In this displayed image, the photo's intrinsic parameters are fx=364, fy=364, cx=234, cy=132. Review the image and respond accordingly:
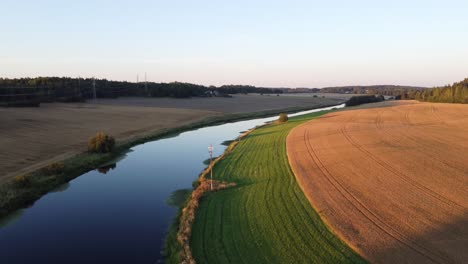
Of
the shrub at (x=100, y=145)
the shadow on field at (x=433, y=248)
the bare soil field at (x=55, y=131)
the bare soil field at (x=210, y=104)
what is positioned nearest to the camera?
the shadow on field at (x=433, y=248)

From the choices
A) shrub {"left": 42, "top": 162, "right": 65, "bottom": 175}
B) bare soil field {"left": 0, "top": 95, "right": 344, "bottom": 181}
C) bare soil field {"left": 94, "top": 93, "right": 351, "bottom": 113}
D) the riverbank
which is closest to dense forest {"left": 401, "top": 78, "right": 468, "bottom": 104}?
bare soil field {"left": 94, "top": 93, "right": 351, "bottom": 113}

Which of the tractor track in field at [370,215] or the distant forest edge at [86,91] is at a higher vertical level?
the distant forest edge at [86,91]

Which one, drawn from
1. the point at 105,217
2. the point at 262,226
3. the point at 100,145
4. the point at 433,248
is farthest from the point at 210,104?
the point at 433,248

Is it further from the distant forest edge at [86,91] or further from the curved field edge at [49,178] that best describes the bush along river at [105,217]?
the distant forest edge at [86,91]

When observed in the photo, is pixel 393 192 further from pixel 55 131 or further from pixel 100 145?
pixel 55 131

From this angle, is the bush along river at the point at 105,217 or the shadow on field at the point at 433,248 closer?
the shadow on field at the point at 433,248

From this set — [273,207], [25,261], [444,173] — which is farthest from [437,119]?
[25,261]

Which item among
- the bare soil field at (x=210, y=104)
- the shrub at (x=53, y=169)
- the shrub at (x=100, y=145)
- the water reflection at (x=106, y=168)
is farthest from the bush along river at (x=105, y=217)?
the bare soil field at (x=210, y=104)

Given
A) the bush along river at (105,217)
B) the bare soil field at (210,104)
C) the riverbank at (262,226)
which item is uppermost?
the bare soil field at (210,104)

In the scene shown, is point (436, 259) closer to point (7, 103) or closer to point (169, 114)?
point (169, 114)
